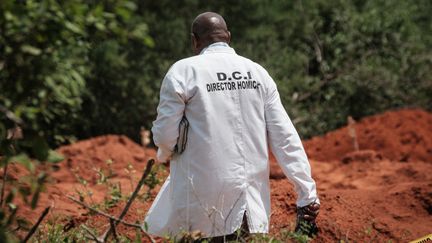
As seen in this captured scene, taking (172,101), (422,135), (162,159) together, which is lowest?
(422,135)

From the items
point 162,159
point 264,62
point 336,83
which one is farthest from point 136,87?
point 162,159

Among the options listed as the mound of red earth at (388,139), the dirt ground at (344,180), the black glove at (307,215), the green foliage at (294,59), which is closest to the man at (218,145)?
the black glove at (307,215)

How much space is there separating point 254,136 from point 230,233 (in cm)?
61

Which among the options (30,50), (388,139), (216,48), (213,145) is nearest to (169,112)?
(213,145)

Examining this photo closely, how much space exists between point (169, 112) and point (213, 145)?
336mm

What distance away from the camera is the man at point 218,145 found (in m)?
5.41

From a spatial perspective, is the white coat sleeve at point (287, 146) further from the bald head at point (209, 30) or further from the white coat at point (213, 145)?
the bald head at point (209, 30)

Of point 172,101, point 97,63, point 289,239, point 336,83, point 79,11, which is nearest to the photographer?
point 79,11

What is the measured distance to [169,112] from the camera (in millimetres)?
5363

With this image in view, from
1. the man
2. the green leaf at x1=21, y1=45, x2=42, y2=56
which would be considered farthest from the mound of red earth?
the green leaf at x1=21, y1=45, x2=42, y2=56

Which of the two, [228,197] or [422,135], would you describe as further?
[422,135]

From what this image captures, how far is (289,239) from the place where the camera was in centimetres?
571

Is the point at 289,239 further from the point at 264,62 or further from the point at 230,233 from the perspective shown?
the point at 264,62

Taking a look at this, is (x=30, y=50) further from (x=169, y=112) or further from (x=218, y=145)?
(x=218, y=145)
